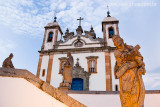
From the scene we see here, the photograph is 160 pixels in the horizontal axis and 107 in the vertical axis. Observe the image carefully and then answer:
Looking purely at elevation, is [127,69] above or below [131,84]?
above

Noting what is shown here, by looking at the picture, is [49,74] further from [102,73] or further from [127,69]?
[127,69]

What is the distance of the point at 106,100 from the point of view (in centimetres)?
679

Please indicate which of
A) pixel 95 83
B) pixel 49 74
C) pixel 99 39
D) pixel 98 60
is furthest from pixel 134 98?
pixel 99 39

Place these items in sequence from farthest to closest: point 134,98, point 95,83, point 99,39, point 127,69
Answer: point 99,39 < point 95,83 < point 127,69 < point 134,98

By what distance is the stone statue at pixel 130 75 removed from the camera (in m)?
3.12

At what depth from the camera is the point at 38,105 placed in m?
2.72

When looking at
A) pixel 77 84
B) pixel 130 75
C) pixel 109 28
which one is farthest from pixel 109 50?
pixel 130 75

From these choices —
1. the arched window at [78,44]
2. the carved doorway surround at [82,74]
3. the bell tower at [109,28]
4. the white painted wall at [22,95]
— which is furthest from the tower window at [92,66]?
the white painted wall at [22,95]

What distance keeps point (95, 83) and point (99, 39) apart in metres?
6.07

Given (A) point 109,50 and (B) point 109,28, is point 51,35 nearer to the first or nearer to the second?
(B) point 109,28

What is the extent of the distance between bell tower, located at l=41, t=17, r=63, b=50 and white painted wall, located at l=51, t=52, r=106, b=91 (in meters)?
2.40

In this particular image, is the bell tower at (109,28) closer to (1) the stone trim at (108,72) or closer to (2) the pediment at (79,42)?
(2) the pediment at (79,42)

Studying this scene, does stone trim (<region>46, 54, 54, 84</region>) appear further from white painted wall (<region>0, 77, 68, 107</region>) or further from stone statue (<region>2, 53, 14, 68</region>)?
white painted wall (<region>0, 77, 68, 107</region>)

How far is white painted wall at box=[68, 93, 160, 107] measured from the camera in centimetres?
648
